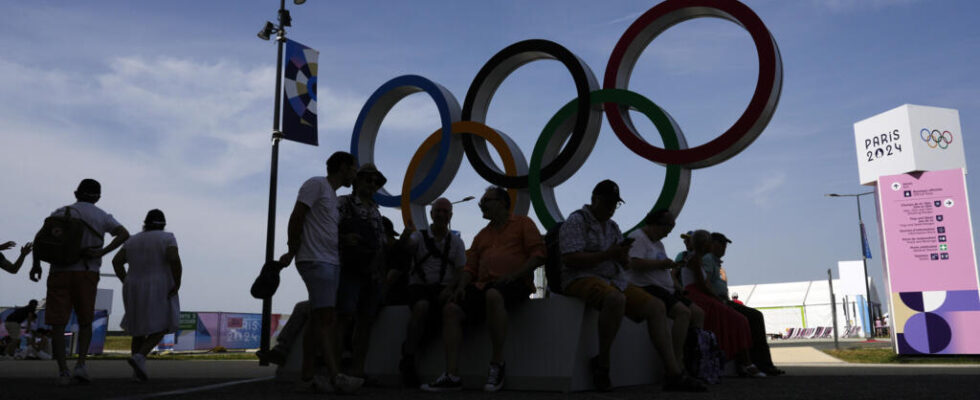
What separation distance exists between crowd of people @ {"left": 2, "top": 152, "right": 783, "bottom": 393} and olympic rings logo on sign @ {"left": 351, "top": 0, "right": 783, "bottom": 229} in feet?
3.85

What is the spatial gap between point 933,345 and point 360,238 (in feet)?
45.8

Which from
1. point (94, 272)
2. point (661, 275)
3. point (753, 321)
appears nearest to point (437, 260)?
point (661, 275)

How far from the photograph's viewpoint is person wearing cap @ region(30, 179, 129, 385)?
521cm

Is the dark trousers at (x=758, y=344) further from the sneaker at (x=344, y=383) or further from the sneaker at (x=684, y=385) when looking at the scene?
the sneaker at (x=344, y=383)

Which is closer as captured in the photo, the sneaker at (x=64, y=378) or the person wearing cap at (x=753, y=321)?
the sneaker at (x=64, y=378)

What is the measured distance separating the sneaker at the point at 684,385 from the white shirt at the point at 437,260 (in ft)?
5.59

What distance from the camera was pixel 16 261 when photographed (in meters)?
6.30

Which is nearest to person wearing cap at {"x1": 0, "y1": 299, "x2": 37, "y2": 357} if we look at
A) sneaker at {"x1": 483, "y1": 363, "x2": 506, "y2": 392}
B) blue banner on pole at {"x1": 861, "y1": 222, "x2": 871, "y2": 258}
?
sneaker at {"x1": 483, "y1": 363, "x2": 506, "y2": 392}

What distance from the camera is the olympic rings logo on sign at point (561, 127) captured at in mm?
6832

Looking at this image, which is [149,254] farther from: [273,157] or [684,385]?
[273,157]

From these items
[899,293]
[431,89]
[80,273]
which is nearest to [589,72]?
[431,89]

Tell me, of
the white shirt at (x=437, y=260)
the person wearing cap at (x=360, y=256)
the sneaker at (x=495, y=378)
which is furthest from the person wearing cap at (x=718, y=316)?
the person wearing cap at (x=360, y=256)

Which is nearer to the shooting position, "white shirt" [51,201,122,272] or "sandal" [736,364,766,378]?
"white shirt" [51,201,122,272]

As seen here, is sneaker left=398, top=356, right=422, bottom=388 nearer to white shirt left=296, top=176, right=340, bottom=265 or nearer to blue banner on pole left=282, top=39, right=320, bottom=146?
white shirt left=296, top=176, right=340, bottom=265
